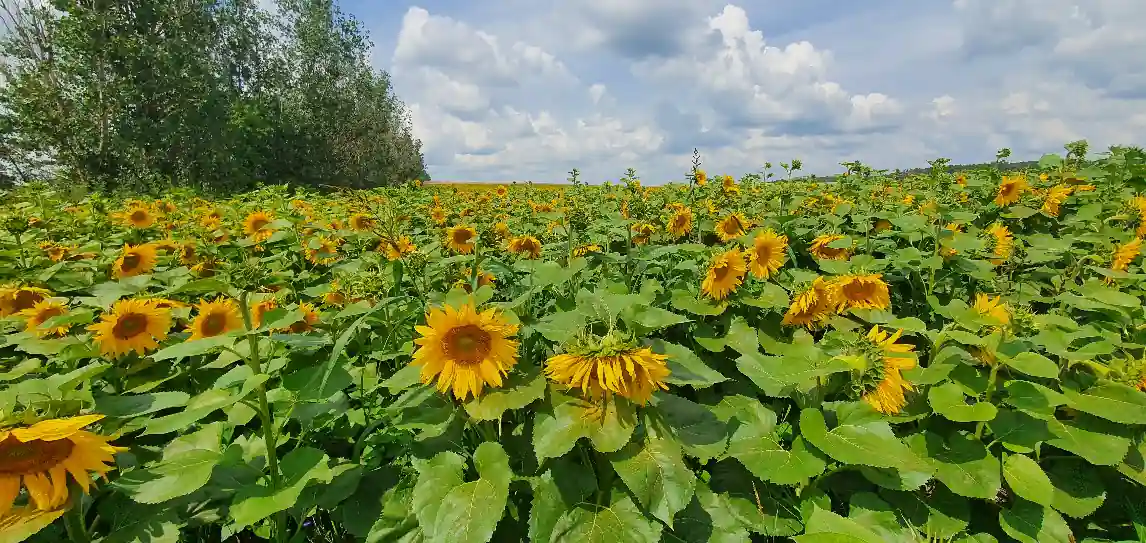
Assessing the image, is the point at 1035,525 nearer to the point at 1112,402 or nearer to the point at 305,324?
the point at 1112,402

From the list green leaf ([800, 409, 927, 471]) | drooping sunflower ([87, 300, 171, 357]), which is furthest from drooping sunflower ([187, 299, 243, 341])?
green leaf ([800, 409, 927, 471])

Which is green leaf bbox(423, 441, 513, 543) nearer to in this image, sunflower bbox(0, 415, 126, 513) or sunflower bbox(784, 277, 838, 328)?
sunflower bbox(0, 415, 126, 513)

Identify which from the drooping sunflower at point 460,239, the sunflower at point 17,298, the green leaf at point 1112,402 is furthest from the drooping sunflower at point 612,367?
the sunflower at point 17,298

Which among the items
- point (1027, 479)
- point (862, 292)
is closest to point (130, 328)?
point (862, 292)

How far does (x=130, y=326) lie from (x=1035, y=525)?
11.2 ft

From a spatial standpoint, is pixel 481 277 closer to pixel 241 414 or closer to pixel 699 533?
pixel 241 414

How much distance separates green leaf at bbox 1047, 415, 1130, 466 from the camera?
5.81ft

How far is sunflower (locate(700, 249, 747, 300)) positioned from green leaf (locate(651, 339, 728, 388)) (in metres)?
0.85

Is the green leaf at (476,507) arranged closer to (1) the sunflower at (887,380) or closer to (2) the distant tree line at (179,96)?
(1) the sunflower at (887,380)

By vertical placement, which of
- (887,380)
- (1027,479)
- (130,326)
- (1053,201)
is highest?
(1053,201)

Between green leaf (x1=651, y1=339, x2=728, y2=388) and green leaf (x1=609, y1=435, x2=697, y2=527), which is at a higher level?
green leaf (x1=651, y1=339, x2=728, y2=388)

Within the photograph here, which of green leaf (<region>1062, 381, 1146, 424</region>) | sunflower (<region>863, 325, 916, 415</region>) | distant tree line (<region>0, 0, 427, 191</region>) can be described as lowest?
green leaf (<region>1062, 381, 1146, 424</region>)

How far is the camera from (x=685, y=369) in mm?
1660

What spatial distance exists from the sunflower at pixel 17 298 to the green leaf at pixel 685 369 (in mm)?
2795
